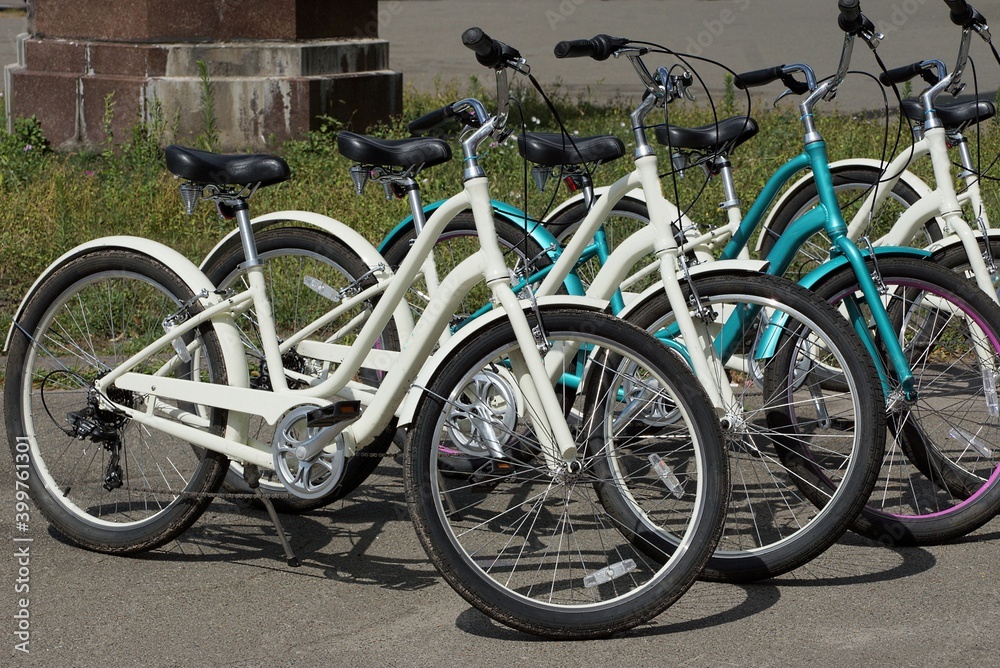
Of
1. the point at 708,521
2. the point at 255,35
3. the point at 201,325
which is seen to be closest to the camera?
the point at 708,521

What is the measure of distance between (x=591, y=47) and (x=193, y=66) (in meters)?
6.17

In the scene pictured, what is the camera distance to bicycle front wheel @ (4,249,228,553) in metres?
3.95

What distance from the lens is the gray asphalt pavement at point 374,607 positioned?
135 inches

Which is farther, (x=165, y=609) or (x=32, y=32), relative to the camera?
(x=32, y=32)

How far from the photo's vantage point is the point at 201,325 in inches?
155

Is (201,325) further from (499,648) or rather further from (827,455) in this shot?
(827,455)

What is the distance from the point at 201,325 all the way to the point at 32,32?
21.6ft

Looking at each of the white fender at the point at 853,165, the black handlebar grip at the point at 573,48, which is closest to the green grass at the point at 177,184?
the white fender at the point at 853,165

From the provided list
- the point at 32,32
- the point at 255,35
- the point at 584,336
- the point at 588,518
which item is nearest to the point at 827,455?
the point at 588,518

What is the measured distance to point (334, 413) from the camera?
12.2ft

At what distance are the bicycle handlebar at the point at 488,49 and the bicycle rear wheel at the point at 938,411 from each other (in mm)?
1220

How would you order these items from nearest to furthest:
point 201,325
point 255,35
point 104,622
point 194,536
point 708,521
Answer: point 708,521 < point 104,622 < point 201,325 < point 194,536 < point 255,35

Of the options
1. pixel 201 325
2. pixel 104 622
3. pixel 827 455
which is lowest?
pixel 104 622

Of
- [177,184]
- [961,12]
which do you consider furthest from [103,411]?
[177,184]
